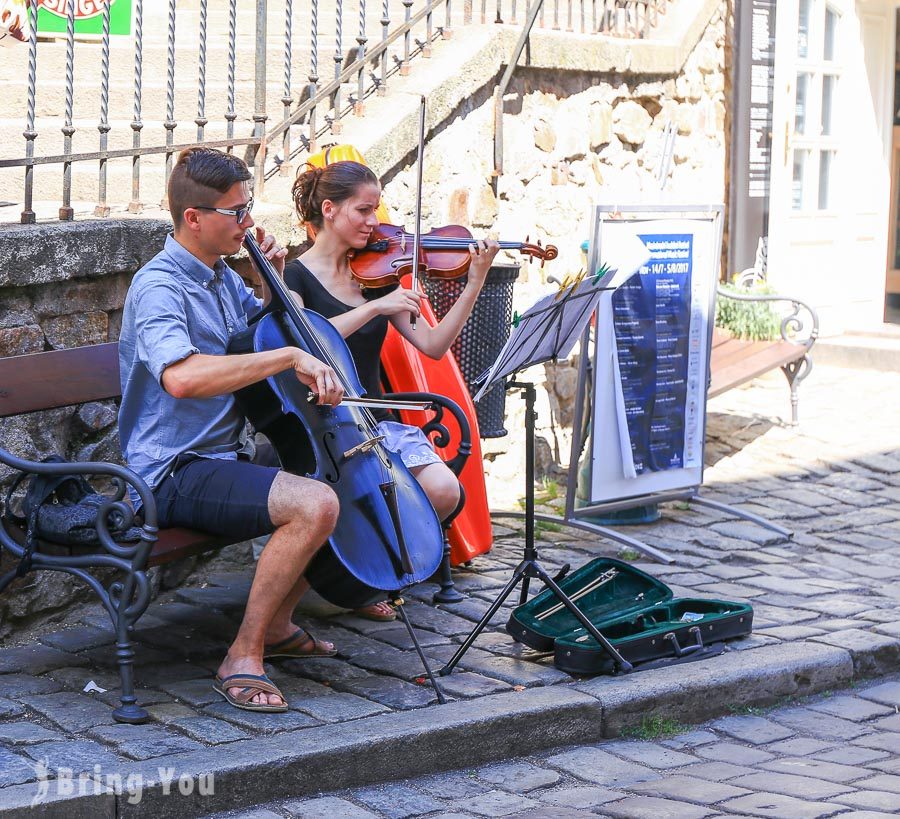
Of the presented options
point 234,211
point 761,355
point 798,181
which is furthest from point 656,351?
point 798,181

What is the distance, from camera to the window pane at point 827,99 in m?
9.77

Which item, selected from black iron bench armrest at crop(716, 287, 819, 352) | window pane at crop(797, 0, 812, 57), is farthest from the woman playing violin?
window pane at crop(797, 0, 812, 57)

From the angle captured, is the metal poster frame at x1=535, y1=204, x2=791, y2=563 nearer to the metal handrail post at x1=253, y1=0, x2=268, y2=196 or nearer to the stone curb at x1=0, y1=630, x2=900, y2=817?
the stone curb at x1=0, y1=630, x2=900, y2=817

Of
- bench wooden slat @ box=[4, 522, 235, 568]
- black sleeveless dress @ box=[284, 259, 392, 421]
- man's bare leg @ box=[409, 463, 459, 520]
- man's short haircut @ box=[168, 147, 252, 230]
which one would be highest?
man's short haircut @ box=[168, 147, 252, 230]

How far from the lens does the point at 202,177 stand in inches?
149

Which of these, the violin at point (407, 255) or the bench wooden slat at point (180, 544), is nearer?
the bench wooden slat at point (180, 544)

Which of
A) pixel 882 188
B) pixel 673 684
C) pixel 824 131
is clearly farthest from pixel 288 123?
pixel 882 188

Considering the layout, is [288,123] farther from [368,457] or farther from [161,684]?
[161,684]

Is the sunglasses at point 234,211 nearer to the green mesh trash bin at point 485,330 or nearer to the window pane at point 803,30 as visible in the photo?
the green mesh trash bin at point 485,330

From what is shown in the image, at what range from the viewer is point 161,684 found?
12.7ft

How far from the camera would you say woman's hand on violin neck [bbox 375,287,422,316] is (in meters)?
4.21

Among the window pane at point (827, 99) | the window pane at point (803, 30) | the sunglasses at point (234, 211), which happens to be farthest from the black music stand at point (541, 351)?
the window pane at point (827, 99)

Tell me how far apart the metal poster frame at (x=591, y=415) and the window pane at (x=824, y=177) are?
165 inches

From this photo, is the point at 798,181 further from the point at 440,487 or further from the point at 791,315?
the point at 440,487
